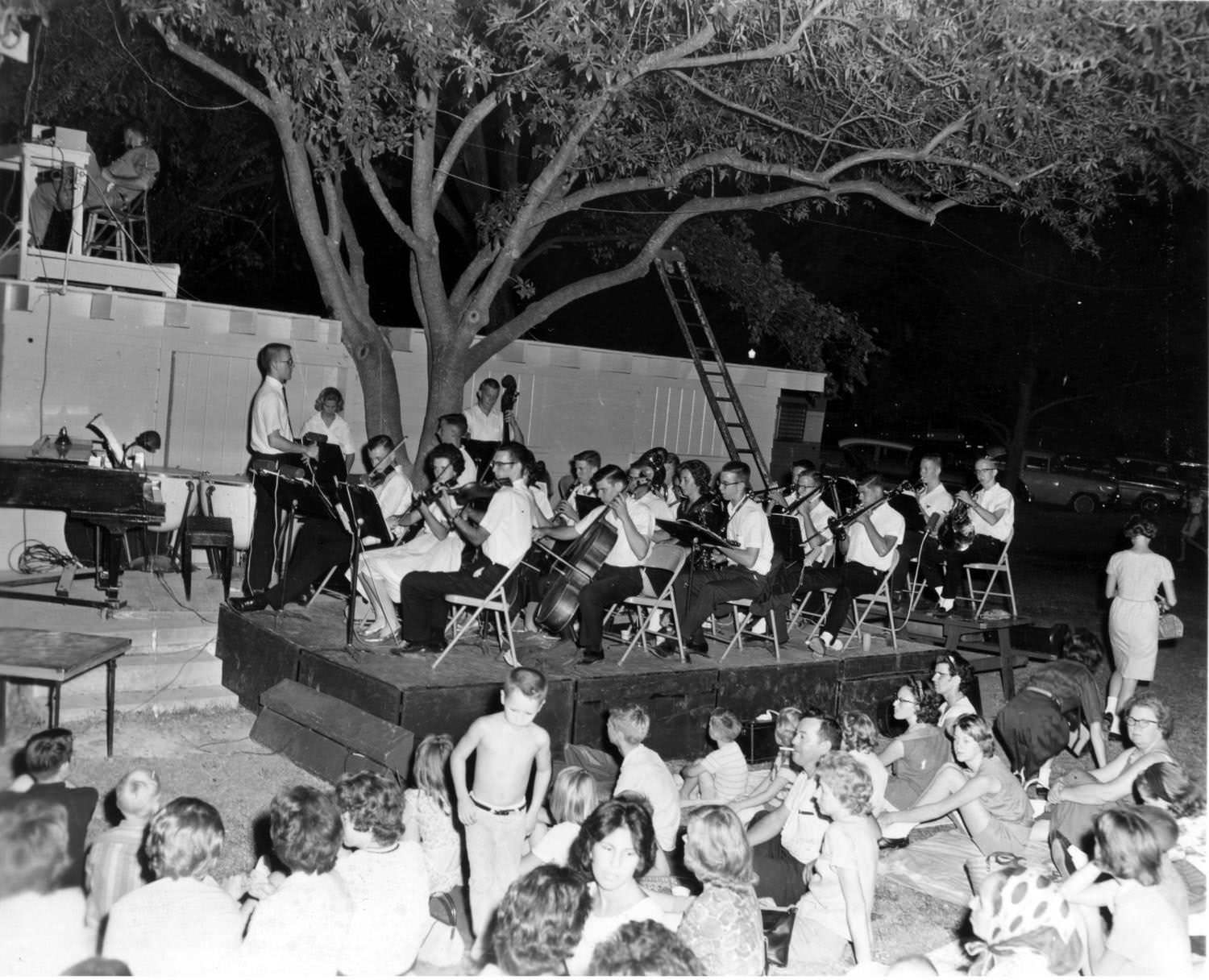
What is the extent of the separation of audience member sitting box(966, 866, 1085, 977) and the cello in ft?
13.9

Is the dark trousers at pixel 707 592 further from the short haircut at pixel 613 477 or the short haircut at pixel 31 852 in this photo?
the short haircut at pixel 31 852

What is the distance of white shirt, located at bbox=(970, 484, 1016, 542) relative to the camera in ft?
38.0

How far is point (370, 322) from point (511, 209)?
271 centimetres

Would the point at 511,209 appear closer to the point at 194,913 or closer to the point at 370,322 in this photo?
the point at 370,322

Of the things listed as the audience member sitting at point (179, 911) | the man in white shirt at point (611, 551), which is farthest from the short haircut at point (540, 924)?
the man in white shirt at point (611, 551)

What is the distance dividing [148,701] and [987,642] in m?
7.27

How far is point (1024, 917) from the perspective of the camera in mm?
4477

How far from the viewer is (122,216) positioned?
39.2 feet

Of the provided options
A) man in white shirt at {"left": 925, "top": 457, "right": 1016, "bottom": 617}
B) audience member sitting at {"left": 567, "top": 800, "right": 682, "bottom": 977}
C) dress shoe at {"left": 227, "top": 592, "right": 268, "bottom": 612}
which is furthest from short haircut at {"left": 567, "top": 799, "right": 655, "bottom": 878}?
man in white shirt at {"left": 925, "top": 457, "right": 1016, "bottom": 617}

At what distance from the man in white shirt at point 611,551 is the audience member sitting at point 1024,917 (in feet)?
13.8

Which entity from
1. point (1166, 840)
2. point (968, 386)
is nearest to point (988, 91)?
point (1166, 840)

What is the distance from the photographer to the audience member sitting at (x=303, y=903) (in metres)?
3.99

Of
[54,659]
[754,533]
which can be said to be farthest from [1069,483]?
[54,659]

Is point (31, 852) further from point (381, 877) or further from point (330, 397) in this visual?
point (330, 397)
